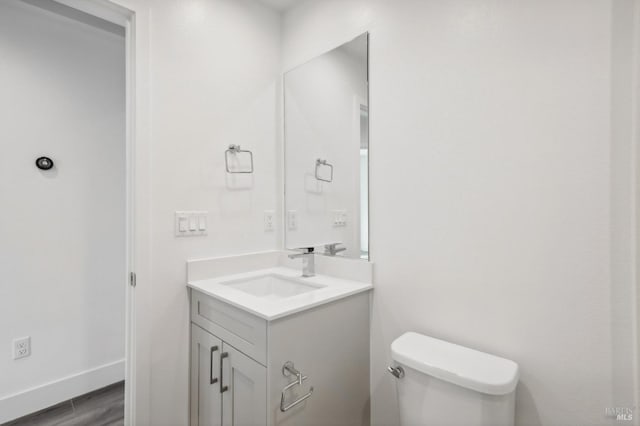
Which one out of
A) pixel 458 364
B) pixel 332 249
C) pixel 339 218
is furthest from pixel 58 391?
pixel 458 364

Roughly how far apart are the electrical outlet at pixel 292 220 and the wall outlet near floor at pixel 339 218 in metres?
0.31

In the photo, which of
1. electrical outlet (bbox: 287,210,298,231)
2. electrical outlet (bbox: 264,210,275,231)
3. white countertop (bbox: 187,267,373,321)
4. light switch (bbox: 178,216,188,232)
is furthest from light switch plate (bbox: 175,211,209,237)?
electrical outlet (bbox: 287,210,298,231)

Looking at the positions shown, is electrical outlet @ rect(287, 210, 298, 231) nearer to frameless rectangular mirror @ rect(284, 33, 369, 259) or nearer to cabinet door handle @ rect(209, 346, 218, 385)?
frameless rectangular mirror @ rect(284, 33, 369, 259)

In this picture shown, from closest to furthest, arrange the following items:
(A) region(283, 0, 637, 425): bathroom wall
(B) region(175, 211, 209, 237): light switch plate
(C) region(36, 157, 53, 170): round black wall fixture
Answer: (A) region(283, 0, 637, 425): bathroom wall → (B) region(175, 211, 209, 237): light switch plate → (C) region(36, 157, 53, 170): round black wall fixture

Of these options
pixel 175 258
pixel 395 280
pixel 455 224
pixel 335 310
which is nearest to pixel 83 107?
pixel 175 258

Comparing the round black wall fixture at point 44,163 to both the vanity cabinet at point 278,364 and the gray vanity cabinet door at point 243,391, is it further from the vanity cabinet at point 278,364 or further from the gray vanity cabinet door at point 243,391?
the gray vanity cabinet door at point 243,391

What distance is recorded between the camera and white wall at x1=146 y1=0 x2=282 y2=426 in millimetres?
1487

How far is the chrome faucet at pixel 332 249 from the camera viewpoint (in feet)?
5.50

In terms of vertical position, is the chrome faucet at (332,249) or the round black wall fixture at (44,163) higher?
the round black wall fixture at (44,163)

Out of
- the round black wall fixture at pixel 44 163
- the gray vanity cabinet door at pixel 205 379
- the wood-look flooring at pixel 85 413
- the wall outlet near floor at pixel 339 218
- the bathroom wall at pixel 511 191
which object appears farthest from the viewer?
the round black wall fixture at pixel 44 163

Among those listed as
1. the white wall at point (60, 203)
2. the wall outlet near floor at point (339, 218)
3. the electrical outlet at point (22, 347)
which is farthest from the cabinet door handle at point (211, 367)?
the electrical outlet at point (22, 347)

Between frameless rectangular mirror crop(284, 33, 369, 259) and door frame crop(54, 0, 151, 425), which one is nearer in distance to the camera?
door frame crop(54, 0, 151, 425)

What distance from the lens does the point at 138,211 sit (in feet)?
Result: 4.63

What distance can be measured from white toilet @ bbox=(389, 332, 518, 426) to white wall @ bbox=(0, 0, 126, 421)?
6.86 feet
